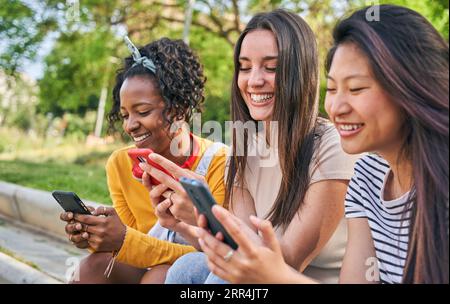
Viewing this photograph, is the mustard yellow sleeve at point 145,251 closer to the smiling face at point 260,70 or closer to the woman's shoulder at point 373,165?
the smiling face at point 260,70

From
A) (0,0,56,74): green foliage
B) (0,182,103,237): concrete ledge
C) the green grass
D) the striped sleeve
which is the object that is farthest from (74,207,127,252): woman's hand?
(0,0,56,74): green foliage

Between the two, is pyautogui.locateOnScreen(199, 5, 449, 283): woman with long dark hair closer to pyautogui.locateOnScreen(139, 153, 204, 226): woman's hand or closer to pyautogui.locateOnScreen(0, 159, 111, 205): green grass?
pyautogui.locateOnScreen(139, 153, 204, 226): woman's hand

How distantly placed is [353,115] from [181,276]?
34.1 inches

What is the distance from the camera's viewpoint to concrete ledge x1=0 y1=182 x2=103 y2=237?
5403 millimetres

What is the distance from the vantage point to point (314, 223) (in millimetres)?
2111

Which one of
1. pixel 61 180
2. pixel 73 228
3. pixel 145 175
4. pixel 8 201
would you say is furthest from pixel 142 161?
pixel 61 180

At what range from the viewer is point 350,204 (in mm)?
1886

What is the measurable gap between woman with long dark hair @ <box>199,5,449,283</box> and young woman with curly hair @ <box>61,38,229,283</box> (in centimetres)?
79

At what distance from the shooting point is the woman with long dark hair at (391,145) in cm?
150

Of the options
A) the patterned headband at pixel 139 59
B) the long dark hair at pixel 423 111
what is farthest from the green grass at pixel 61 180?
the long dark hair at pixel 423 111

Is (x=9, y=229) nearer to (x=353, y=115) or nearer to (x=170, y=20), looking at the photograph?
(x=353, y=115)

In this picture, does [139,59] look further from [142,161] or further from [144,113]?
[142,161]

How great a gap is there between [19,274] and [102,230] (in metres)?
1.83

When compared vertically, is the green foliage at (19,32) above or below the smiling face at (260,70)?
above
